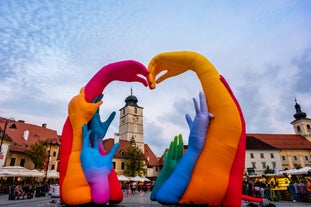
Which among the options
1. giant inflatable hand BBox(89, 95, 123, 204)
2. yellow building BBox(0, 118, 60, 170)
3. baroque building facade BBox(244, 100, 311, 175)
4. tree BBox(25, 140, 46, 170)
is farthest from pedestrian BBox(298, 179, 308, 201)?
baroque building facade BBox(244, 100, 311, 175)

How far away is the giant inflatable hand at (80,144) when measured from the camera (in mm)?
8586

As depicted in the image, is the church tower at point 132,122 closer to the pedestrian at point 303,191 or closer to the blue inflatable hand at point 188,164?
the pedestrian at point 303,191

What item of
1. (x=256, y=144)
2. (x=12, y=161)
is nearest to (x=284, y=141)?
→ (x=256, y=144)

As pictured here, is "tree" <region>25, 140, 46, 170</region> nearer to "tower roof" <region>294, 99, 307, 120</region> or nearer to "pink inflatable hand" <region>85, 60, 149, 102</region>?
"pink inflatable hand" <region>85, 60, 149, 102</region>

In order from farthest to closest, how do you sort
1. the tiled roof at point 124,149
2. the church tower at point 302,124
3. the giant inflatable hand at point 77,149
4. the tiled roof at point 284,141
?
the church tower at point 302,124, the tiled roof at point 284,141, the tiled roof at point 124,149, the giant inflatable hand at point 77,149

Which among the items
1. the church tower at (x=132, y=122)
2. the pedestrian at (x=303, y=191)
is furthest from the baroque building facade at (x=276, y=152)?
the pedestrian at (x=303, y=191)

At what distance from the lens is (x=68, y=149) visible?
387 inches

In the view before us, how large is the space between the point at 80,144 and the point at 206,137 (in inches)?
215

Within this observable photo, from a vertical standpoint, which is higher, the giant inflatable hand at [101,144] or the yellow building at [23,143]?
the yellow building at [23,143]

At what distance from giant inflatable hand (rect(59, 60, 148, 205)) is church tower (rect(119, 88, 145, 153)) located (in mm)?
58510

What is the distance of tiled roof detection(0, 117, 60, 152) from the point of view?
3505 centimetres

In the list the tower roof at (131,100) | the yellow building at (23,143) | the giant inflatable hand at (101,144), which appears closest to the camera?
the giant inflatable hand at (101,144)

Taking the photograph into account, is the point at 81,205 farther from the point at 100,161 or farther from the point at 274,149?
the point at 274,149

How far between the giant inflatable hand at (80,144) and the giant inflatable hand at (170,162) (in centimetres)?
198
